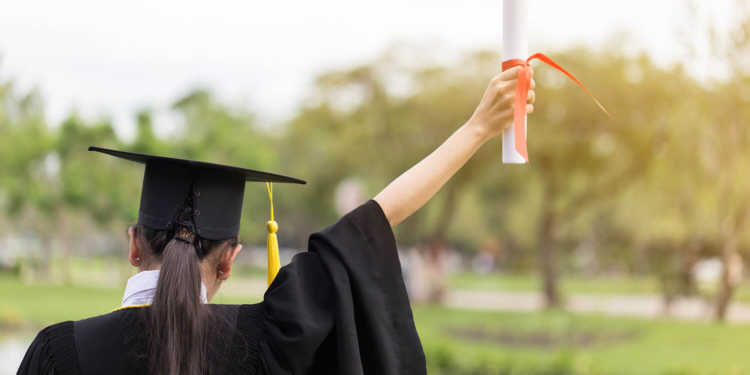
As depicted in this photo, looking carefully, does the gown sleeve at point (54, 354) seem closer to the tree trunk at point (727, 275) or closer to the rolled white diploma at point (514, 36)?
the rolled white diploma at point (514, 36)

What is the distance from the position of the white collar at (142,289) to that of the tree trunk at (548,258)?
1102 cm

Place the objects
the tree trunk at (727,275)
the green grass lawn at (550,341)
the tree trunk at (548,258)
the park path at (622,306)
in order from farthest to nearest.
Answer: the park path at (622,306) → the tree trunk at (548,258) → the tree trunk at (727,275) → the green grass lawn at (550,341)

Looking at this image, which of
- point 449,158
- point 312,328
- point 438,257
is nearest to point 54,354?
point 312,328

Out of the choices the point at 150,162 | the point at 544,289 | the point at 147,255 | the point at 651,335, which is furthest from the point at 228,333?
the point at 544,289

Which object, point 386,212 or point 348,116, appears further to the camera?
point 348,116

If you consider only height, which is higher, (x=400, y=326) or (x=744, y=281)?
(x=400, y=326)

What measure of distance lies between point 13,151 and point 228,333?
47.8 feet

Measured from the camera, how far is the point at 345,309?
1261 millimetres

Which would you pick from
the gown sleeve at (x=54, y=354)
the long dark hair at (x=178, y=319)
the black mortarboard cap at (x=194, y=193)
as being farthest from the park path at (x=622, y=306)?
the gown sleeve at (x=54, y=354)

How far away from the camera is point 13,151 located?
13297mm

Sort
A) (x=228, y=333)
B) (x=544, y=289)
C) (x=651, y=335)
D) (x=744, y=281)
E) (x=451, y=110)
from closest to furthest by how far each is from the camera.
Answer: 1. (x=228, y=333)
2. (x=651, y=335)
3. (x=451, y=110)
4. (x=544, y=289)
5. (x=744, y=281)

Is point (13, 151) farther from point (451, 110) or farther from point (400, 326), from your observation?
point (400, 326)

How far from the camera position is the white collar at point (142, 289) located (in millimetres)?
1220

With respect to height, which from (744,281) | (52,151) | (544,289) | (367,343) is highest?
(52,151)
